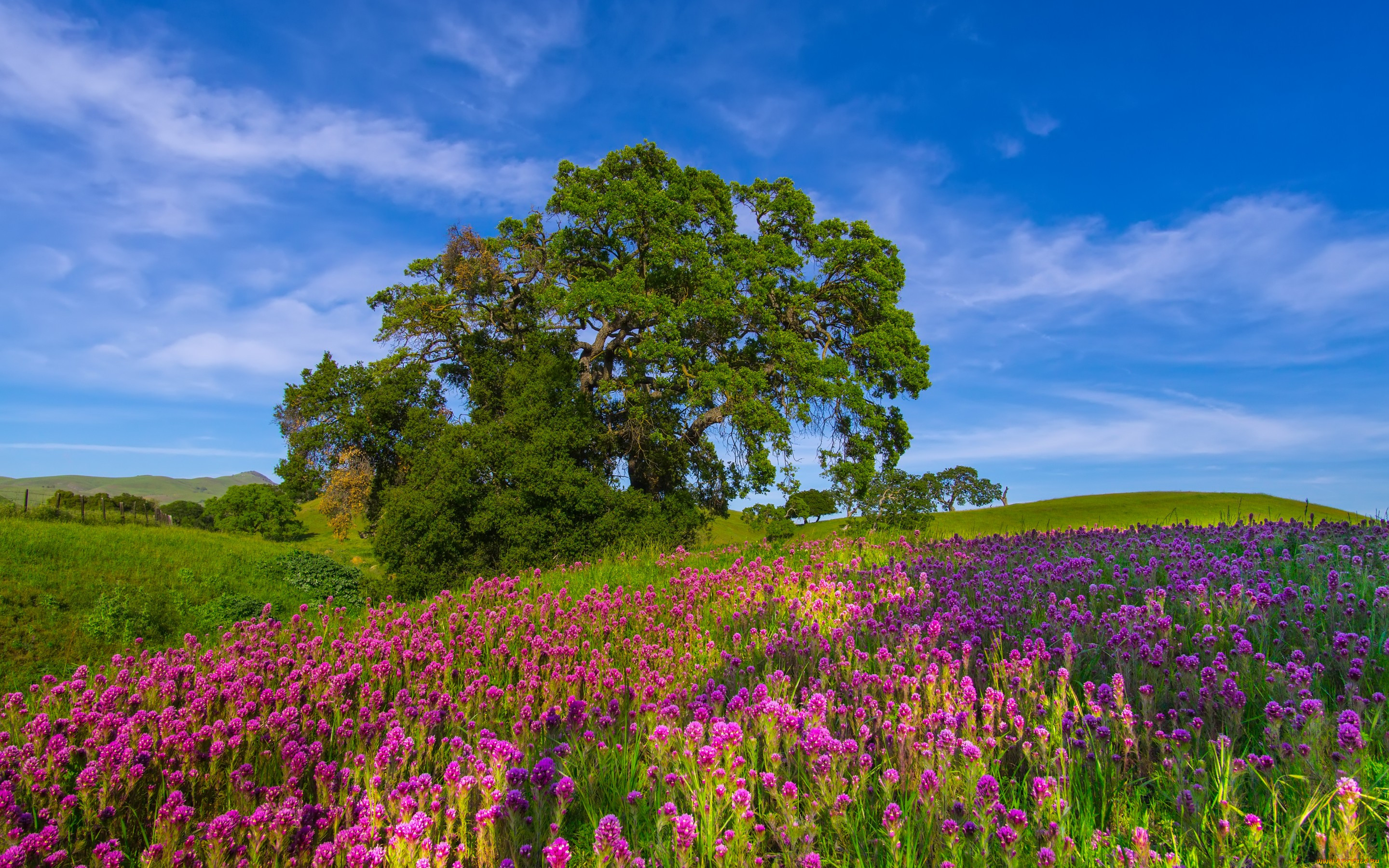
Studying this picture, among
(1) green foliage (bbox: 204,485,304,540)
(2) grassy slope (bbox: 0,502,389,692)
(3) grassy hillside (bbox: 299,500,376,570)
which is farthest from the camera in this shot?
(1) green foliage (bbox: 204,485,304,540)

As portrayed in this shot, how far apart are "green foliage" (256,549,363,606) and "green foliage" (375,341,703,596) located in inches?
115

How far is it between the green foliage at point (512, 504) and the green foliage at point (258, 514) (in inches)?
1065

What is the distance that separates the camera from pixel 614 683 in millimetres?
4941

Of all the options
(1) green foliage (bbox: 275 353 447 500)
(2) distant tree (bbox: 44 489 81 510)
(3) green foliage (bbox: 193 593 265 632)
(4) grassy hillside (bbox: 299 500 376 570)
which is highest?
(1) green foliage (bbox: 275 353 447 500)

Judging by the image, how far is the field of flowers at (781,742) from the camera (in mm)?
2648

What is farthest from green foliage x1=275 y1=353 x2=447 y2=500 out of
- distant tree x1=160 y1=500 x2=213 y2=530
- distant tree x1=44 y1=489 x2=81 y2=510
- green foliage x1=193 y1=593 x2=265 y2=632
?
distant tree x1=160 y1=500 x2=213 y2=530

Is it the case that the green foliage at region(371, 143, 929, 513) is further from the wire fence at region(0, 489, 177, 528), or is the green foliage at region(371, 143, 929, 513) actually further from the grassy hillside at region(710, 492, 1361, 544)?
the wire fence at region(0, 489, 177, 528)

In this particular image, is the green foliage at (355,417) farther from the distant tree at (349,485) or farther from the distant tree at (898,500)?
the distant tree at (898,500)

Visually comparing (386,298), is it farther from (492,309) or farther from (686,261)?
(686,261)

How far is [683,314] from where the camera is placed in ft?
61.9

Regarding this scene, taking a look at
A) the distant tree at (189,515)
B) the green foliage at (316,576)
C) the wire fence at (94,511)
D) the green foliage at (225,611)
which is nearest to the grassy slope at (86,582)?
the green foliage at (225,611)

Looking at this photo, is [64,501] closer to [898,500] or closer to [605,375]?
[605,375]

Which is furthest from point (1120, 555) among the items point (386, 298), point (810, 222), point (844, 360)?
point (386, 298)

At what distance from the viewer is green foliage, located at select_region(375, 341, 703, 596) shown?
17.1m
